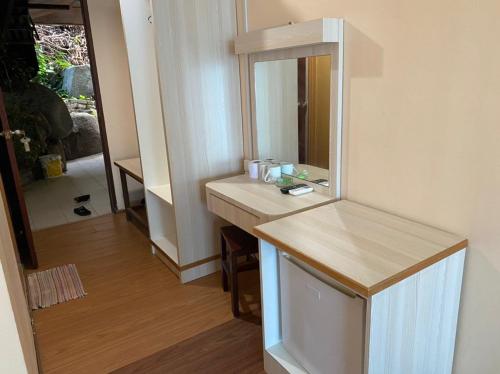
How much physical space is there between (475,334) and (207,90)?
1912 mm

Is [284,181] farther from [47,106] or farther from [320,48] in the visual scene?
[47,106]

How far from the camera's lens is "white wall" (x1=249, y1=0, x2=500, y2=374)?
Answer: 4.29ft

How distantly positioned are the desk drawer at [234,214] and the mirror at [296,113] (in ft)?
1.47

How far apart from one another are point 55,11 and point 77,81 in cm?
277

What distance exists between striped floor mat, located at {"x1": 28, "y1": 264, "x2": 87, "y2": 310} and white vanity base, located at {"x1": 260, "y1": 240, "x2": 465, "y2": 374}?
1.55 metres

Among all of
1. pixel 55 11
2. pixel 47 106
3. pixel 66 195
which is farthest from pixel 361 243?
pixel 47 106

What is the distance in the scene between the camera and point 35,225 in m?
3.86

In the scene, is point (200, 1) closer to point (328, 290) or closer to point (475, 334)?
point (328, 290)

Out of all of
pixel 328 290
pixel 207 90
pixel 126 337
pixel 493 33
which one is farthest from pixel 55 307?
pixel 493 33

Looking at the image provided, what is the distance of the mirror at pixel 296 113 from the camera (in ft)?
6.45

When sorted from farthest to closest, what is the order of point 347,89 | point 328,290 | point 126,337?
point 126,337, point 347,89, point 328,290

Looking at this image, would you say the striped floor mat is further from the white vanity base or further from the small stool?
the white vanity base

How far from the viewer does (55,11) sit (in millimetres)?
5254

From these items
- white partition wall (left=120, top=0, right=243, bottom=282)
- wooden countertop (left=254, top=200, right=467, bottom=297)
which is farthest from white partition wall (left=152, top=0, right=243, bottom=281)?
wooden countertop (left=254, top=200, right=467, bottom=297)
